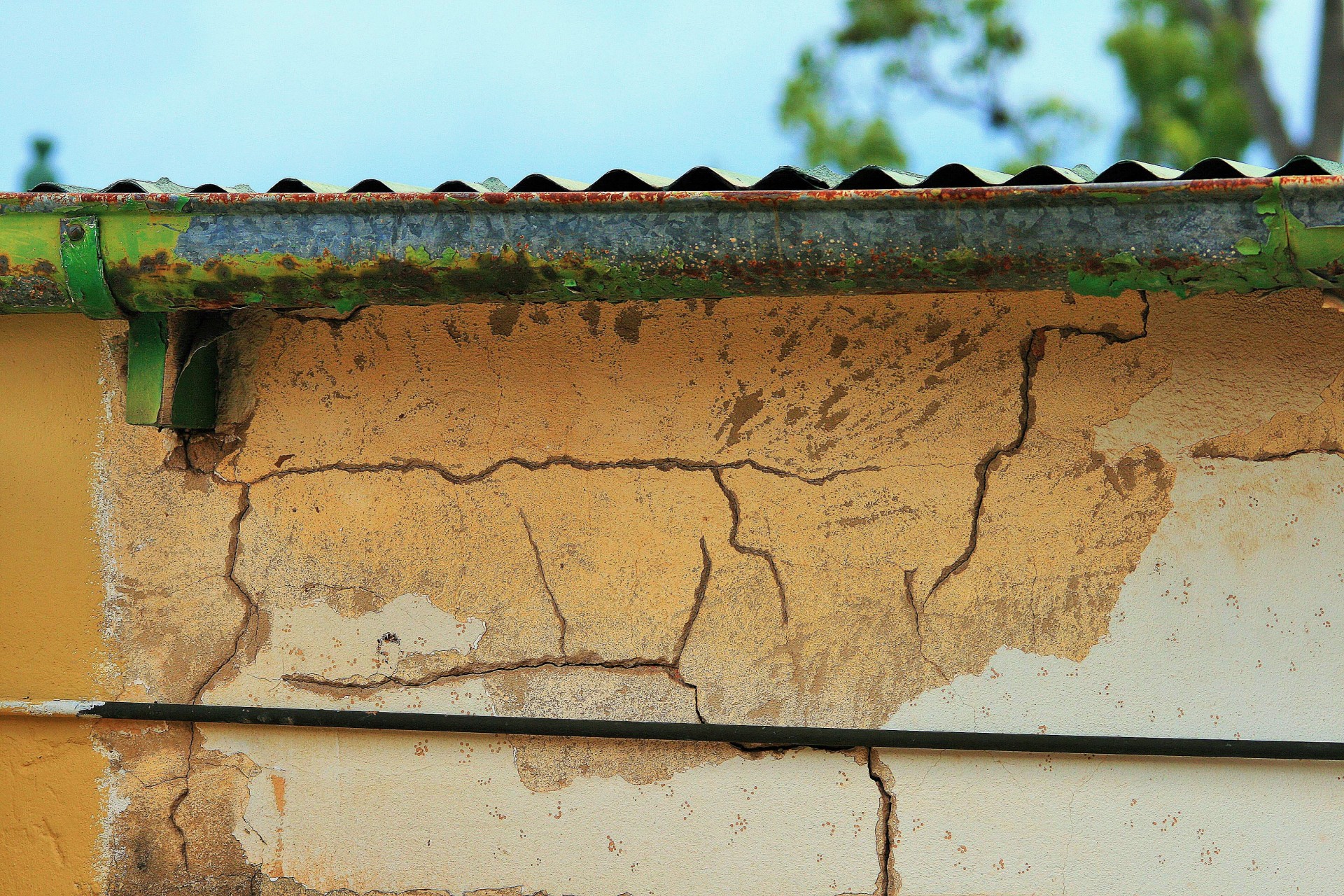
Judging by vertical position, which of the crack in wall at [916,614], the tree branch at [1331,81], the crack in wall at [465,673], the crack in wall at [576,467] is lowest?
the crack in wall at [465,673]

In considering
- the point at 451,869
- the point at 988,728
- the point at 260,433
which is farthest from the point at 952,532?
the point at 260,433

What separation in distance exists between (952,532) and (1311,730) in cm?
68

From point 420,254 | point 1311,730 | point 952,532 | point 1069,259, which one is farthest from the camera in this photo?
point 952,532

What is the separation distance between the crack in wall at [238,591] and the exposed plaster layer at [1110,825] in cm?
126

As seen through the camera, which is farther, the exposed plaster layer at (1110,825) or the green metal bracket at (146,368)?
the green metal bracket at (146,368)

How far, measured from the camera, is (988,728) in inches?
78.7

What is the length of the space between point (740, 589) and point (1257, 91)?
9.55 metres

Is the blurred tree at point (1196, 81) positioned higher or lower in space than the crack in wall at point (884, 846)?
higher

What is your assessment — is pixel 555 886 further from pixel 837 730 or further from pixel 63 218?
pixel 63 218

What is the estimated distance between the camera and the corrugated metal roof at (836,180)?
5.50 ft

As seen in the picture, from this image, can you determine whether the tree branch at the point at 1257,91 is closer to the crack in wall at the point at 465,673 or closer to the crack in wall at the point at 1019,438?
the crack in wall at the point at 1019,438

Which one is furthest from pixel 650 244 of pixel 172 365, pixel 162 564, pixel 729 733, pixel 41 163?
pixel 41 163

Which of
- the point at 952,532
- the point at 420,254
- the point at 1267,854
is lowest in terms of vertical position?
the point at 1267,854

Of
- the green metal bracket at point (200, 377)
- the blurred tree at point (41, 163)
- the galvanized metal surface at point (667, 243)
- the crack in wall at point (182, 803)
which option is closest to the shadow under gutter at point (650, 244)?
the galvanized metal surface at point (667, 243)
